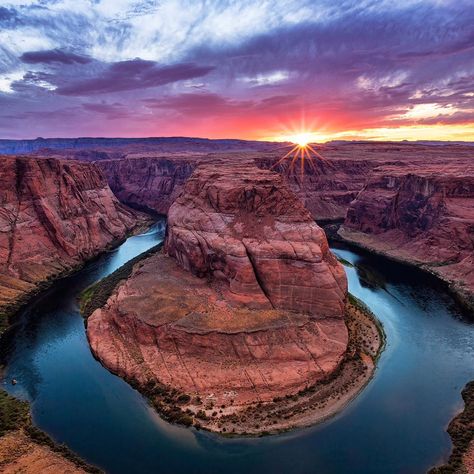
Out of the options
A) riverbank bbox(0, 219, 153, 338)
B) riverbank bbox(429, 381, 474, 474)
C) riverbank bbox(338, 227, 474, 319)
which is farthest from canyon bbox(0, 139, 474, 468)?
riverbank bbox(429, 381, 474, 474)

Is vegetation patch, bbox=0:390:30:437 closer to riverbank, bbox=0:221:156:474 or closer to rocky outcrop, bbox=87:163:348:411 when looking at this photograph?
riverbank, bbox=0:221:156:474

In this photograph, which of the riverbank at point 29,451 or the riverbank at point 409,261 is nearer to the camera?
the riverbank at point 29,451

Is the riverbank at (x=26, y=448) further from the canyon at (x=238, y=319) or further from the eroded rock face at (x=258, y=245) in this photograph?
the eroded rock face at (x=258, y=245)

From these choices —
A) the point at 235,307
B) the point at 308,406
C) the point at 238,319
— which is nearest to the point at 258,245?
the point at 235,307

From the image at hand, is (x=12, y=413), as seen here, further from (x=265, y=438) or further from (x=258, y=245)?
(x=258, y=245)

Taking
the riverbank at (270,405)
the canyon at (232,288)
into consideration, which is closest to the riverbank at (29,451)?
the riverbank at (270,405)

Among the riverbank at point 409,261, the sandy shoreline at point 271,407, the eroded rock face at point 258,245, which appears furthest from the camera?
the riverbank at point 409,261

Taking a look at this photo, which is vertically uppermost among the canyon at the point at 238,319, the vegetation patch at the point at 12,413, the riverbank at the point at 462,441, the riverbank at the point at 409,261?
the canyon at the point at 238,319

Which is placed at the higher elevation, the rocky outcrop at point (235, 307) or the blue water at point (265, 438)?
the rocky outcrop at point (235, 307)
